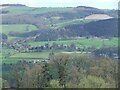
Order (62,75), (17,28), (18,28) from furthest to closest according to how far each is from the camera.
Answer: (18,28) → (17,28) → (62,75)

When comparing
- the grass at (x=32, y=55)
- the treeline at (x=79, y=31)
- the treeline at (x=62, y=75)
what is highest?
the treeline at (x=62, y=75)

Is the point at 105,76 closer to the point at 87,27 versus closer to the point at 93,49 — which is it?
the point at 93,49

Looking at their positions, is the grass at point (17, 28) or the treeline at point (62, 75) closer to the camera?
the treeline at point (62, 75)

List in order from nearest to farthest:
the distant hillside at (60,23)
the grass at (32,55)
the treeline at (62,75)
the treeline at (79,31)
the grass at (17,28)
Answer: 1. the treeline at (62,75)
2. the grass at (32,55)
3. the treeline at (79,31)
4. the distant hillside at (60,23)
5. the grass at (17,28)

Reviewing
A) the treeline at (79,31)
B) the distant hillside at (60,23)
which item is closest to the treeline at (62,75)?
the distant hillside at (60,23)

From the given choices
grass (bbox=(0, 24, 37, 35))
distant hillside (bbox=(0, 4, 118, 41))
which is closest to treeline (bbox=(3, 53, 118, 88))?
distant hillside (bbox=(0, 4, 118, 41))

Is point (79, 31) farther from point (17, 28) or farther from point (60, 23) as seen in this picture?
point (17, 28)

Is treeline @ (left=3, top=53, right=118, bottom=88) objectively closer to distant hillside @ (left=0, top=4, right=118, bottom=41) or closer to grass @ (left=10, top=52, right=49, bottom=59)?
grass @ (left=10, top=52, right=49, bottom=59)

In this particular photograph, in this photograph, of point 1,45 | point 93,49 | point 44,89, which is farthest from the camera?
point 1,45

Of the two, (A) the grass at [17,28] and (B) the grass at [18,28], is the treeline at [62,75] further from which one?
(B) the grass at [18,28]

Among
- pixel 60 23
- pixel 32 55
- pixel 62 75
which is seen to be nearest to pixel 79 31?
pixel 60 23

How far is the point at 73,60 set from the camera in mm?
29406

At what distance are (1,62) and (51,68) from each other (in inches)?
595

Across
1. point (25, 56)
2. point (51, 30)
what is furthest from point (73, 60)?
point (51, 30)
